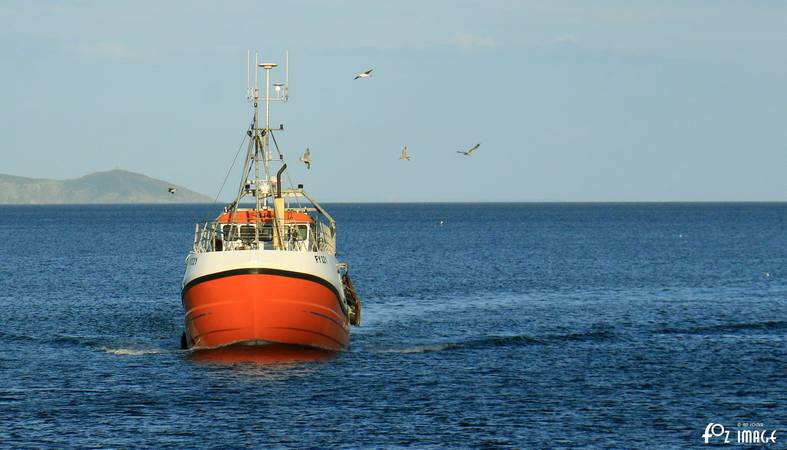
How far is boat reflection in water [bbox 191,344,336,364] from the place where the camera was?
47.3 metres

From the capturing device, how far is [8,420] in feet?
123

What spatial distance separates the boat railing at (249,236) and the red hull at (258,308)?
337 centimetres

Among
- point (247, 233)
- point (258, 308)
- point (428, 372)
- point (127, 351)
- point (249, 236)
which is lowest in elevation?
point (127, 351)

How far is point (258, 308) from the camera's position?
4703 centimetres

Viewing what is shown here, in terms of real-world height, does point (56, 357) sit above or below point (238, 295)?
below

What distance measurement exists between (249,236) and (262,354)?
7111 mm

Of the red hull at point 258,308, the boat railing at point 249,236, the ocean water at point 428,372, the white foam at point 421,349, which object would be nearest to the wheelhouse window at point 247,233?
the boat railing at point 249,236

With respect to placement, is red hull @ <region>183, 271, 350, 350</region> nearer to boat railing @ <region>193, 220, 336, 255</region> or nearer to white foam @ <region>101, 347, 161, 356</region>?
boat railing @ <region>193, 220, 336, 255</region>

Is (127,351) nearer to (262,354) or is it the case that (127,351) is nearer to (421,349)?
(262,354)

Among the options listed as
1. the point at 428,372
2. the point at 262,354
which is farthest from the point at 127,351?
the point at 428,372

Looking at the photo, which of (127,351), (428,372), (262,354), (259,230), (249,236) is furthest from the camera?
(127,351)

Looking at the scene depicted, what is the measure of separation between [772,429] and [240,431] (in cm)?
1624

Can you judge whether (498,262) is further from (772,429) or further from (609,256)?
(772,429)

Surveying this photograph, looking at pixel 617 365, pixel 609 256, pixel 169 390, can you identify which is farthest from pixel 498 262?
pixel 169 390
